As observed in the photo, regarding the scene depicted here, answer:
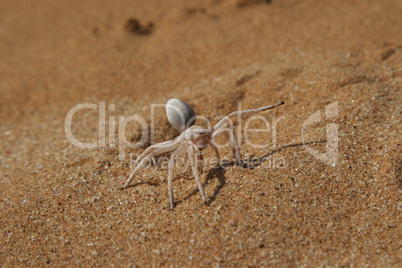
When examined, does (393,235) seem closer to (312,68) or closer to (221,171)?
(221,171)

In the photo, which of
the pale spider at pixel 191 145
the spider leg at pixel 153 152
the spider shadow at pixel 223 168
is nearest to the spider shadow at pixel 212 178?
the spider shadow at pixel 223 168

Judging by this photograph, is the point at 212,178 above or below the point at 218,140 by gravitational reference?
below

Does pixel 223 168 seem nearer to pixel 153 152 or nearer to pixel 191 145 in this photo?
pixel 191 145

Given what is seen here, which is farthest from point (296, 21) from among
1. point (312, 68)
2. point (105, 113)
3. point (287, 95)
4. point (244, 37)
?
point (105, 113)

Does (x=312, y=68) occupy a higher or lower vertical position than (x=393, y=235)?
higher

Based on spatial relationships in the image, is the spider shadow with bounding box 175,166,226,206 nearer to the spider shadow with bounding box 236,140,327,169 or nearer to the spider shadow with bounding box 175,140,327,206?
the spider shadow with bounding box 175,140,327,206

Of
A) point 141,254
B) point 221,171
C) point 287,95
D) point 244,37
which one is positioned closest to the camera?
point 141,254

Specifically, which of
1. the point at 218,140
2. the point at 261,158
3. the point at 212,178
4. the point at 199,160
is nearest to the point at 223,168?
the point at 212,178

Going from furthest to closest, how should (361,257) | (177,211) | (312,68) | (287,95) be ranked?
(312,68) < (287,95) < (177,211) < (361,257)

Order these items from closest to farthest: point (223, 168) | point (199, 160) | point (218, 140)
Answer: point (199, 160), point (223, 168), point (218, 140)
